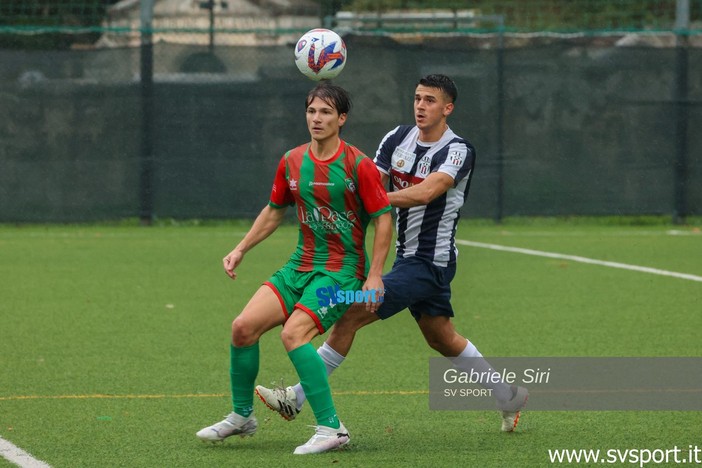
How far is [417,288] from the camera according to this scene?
6.61 m

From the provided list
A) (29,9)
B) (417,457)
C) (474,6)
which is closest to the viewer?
(417,457)

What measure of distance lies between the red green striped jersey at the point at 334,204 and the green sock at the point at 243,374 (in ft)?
1.66

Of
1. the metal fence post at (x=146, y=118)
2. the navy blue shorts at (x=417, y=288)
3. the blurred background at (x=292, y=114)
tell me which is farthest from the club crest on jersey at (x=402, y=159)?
the metal fence post at (x=146, y=118)

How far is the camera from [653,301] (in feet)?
37.1

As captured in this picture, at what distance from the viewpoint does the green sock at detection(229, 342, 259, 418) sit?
20.5 feet

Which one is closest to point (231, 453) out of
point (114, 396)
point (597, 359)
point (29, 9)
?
point (114, 396)

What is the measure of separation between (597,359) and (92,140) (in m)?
10.1

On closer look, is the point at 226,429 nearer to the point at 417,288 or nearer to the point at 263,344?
the point at 417,288

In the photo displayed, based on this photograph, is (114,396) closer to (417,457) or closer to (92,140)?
(417,457)

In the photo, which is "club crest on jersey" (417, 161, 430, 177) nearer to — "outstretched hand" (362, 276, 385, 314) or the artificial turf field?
"outstretched hand" (362, 276, 385, 314)

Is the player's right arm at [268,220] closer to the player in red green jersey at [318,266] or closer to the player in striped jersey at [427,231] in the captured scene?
the player in red green jersey at [318,266]

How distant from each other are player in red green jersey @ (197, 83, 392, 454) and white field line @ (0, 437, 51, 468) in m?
0.81

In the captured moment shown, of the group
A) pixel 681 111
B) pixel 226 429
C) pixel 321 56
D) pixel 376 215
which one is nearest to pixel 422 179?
pixel 376 215

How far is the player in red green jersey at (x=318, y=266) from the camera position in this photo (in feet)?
20.3
